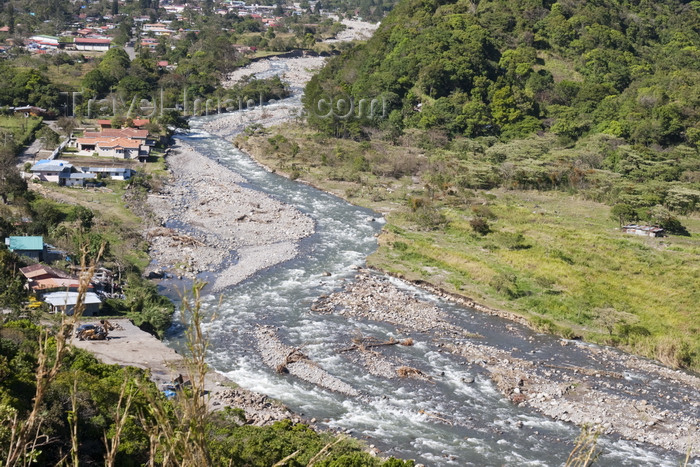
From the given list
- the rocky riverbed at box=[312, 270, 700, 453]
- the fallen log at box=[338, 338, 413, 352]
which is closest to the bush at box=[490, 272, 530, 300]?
the rocky riverbed at box=[312, 270, 700, 453]

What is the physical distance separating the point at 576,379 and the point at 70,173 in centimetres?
3280

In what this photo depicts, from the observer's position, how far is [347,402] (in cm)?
2153

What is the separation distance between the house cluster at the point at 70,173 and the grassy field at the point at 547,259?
40.9 ft

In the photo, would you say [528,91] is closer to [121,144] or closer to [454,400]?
[121,144]

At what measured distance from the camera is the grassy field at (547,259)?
2867cm

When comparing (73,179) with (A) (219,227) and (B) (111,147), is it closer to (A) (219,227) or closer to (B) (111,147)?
(B) (111,147)

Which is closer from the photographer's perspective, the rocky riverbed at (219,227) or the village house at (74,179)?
the rocky riverbed at (219,227)

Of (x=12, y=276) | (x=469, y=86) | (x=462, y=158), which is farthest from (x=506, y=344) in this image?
(x=469, y=86)

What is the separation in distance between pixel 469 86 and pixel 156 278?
41560 mm

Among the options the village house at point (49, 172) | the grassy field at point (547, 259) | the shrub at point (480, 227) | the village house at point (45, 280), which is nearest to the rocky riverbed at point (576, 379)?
the grassy field at point (547, 259)

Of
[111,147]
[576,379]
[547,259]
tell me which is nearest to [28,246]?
[111,147]

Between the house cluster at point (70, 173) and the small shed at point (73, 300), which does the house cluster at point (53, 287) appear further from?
the house cluster at point (70, 173)

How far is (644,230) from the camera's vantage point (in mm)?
38906

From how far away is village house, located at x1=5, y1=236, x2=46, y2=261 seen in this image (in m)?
28.6
